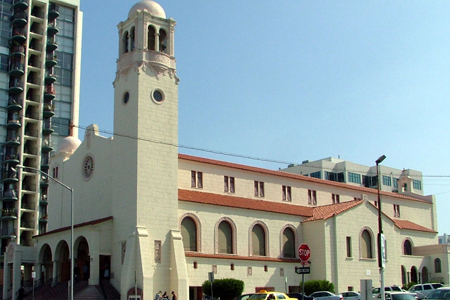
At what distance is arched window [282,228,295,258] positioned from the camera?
171 feet

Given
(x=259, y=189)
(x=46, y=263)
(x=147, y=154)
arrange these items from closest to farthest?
(x=147, y=154) → (x=46, y=263) → (x=259, y=189)

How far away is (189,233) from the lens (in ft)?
150

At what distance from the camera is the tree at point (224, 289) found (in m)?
43.2

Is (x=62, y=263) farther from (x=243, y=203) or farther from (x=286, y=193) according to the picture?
(x=286, y=193)

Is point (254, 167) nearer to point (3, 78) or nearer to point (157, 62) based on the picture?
point (157, 62)

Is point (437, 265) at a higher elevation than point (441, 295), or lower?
higher

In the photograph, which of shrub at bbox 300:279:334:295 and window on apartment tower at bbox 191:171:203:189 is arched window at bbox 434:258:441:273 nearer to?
shrub at bbox 300:279:334:295

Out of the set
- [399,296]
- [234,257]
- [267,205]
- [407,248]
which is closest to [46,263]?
[234,257]

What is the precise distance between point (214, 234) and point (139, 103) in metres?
11.9

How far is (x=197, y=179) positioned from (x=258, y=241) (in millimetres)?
7400

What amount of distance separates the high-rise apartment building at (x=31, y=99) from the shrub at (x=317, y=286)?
1591 inches

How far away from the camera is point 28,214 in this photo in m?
78.4

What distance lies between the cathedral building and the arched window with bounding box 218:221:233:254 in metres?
0.08

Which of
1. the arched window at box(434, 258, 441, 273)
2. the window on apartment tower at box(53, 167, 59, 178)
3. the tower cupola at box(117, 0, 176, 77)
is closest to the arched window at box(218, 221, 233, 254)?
the tower cupola at box(117, 0, 176, 77)
